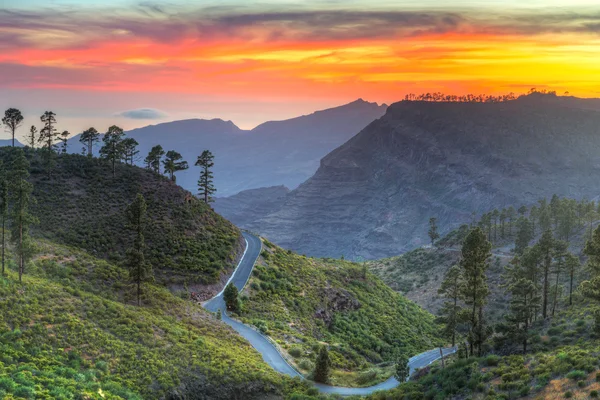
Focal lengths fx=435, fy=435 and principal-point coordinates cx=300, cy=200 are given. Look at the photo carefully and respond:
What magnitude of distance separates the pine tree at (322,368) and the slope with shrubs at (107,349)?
370 cm

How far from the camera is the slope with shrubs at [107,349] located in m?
28.2

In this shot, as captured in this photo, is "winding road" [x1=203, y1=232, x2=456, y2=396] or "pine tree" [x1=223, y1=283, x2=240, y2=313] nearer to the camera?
"winding road" [x1=203, y1=232, x2=456, y2=396]

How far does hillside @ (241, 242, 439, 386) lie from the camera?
5288 centimetres

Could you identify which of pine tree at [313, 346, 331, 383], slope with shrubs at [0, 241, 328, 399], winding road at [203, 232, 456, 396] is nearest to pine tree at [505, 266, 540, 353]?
winding road at [203, 232, 456, 396]

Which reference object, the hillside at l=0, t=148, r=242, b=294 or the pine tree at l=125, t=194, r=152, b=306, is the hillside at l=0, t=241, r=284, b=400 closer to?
the pine tree at l=125, t=194, r=152, b=306

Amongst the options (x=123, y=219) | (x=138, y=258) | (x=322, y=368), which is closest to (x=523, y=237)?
(x=322, y=368)

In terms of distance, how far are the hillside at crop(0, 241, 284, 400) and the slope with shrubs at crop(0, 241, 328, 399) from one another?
0.07 m

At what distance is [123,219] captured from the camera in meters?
71.1

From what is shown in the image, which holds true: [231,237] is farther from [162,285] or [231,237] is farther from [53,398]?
[53,398]

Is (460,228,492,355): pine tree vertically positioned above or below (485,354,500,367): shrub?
above

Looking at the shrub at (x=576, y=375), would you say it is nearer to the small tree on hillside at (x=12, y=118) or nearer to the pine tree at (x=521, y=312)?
the pine tree at (x=521, y=312)

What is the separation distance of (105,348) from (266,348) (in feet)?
63.9

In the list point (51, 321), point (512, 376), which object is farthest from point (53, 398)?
point (512, 376)

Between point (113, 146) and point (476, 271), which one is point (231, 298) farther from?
point (113, 146)
